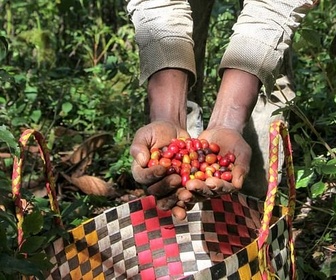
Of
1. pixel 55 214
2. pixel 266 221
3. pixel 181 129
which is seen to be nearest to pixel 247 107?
pixel 181 129

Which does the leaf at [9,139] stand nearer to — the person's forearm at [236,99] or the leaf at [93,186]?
the person's forearm at [236,99]

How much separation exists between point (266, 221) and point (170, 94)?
1.51ft

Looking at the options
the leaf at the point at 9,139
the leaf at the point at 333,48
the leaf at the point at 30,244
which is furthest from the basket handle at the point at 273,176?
the leaf at the point at 333,48

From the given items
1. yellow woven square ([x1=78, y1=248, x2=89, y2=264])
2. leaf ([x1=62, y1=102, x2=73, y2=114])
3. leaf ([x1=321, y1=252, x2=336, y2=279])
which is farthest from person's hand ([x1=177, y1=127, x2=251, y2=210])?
leaf ([x1=62, y1=102, x2=73, y2=114])

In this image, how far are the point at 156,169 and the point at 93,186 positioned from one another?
1219mm

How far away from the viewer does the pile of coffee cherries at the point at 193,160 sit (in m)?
1.75

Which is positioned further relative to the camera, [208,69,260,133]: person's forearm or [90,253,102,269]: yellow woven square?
[90,253,102,269]: yellow woven square

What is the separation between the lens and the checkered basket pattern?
1.79 meters

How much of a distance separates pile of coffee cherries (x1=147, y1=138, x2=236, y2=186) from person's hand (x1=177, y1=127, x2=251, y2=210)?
0.05 feet

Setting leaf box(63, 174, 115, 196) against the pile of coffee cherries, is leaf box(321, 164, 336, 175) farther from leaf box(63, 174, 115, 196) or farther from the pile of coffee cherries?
leaf box(63, 174, 115, 196)

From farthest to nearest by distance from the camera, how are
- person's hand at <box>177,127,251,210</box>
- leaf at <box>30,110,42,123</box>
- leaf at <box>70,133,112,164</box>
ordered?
leaf at <box>30,110,42,123</box>
leaf at <box>70,133,112,164</box>
person's hand at <box>177,127,251,210</box>

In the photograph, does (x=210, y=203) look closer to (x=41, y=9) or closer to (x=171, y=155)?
(x=171, y=155)

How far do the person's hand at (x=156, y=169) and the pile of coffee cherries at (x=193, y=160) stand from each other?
0.02 meters

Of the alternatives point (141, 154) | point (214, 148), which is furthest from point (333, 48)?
point (141, 154)
